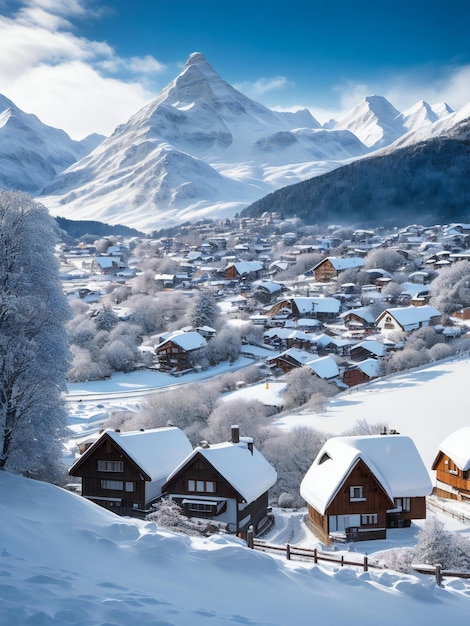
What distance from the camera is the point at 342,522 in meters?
22.4

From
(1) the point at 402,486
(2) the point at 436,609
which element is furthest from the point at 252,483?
(2) the point at 436,609

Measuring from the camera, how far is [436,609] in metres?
10.5

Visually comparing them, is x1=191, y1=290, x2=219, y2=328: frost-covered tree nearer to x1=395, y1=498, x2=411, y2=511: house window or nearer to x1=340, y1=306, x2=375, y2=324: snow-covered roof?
x1=340, y1=306, x2=375, y2=324: snow-covered roof

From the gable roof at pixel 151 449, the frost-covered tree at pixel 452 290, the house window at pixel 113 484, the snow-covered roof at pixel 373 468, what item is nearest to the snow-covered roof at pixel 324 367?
the frost-covered tree at pixel 452 290

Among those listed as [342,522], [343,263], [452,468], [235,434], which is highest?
[343,263]

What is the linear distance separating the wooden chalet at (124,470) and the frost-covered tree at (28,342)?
8752 mm

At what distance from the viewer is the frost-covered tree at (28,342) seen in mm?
14422

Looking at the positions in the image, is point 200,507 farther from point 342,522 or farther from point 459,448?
point 459,448

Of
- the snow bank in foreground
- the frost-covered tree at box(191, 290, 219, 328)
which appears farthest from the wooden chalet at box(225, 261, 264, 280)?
the snow bank in foreground

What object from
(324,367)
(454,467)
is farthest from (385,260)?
(454,467)

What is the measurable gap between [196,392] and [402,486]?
78.4ft

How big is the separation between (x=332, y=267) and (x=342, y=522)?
262 ft

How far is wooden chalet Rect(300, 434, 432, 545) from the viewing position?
22188mm

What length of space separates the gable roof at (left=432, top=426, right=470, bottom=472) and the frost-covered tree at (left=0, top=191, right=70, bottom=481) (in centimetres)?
1829
